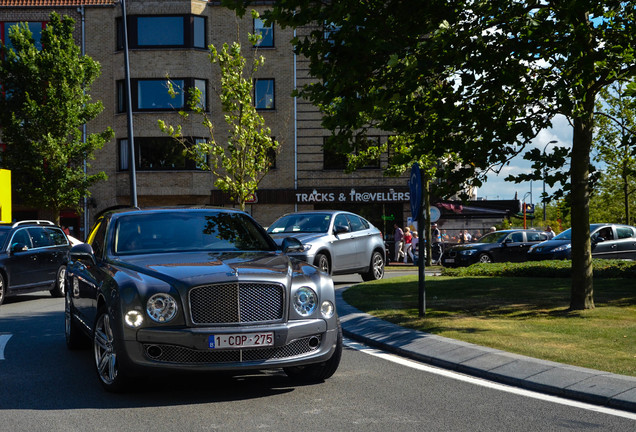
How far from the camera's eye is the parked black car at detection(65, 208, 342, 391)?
19.7 ft

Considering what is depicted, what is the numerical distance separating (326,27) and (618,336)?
547 cm

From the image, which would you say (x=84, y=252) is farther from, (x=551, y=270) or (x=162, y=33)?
(x=162, y=33)

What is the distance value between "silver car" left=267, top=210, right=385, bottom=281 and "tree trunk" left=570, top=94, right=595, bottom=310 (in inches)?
246

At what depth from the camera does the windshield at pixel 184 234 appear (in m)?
7.35

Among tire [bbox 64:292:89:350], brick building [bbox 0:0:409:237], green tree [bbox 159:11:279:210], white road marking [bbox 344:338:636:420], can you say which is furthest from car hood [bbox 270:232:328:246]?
brick building [bbox 0:0:409:237]

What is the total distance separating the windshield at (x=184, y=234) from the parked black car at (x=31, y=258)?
8.66 m

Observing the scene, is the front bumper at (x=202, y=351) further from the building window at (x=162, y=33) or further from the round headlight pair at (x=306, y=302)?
the building window at (x=162, y=33)

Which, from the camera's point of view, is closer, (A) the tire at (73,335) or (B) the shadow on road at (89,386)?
(B) the shadow on road at (89,386)

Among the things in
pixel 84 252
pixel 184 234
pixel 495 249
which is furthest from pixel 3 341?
pixel 495 249

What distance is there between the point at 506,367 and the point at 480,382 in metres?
0.44

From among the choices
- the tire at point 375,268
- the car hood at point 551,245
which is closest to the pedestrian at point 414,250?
the car hood at point 551,245

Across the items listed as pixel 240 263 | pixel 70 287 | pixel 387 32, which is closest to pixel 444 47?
pixel 387 32

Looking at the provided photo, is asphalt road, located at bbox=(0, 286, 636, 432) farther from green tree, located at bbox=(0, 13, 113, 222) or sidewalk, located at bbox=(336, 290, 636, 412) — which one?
green tree, located at bbox=(0, 13, 113, 222)

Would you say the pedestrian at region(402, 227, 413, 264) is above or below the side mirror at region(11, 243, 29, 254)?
below
